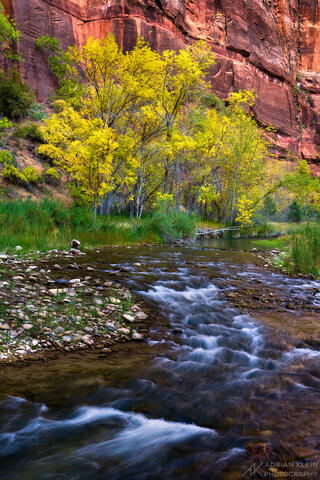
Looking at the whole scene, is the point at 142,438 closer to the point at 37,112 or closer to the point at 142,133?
the point at 142,133

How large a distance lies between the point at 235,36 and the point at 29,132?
58020mm

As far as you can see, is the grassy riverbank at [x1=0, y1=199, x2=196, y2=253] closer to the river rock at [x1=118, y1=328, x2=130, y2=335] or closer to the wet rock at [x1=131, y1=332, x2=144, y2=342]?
the river rock at [x1=118, y1=328, x2=130, y2=335]

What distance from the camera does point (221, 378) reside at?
3.40m

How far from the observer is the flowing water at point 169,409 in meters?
2.15

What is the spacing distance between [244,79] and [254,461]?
74.0 m

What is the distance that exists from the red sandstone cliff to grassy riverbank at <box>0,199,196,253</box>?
1256 inches

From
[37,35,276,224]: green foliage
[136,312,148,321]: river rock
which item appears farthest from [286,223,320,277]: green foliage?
[37,35,276,224]: green foliage

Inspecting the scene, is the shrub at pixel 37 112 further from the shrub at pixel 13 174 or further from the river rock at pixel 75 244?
the river rock at pixel 75 244

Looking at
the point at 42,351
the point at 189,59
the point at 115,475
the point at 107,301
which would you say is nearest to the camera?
the point at 115,475

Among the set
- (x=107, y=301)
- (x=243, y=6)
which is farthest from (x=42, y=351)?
(x=243, y=6)

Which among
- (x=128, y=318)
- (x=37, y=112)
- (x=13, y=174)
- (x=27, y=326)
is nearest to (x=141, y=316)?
(x=128, y=318)

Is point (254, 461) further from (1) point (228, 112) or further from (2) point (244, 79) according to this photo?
(2) point (244, 79)

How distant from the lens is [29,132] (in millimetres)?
25469

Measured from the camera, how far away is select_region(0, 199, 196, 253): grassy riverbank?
351 inches
